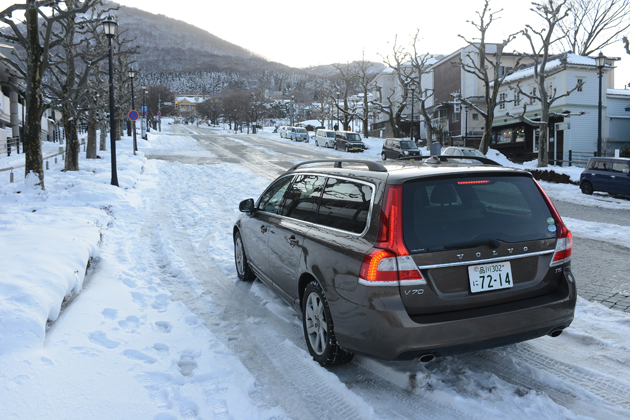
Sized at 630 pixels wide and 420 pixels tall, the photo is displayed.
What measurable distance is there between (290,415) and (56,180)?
1505 centimetres

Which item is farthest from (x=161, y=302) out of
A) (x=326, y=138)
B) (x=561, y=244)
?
(x=326, y=138)

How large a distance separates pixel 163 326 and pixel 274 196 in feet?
6.30

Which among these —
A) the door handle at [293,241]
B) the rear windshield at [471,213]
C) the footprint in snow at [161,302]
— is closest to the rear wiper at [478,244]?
the rear windshield at [471,213]

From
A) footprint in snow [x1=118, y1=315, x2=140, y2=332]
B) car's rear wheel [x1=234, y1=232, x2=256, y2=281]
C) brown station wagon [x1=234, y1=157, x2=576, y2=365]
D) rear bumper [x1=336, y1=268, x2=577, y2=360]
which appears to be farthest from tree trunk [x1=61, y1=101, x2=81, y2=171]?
rear bumper [x1=336, y1=268, x2=577, y2=360]

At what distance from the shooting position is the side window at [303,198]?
4.32 meters

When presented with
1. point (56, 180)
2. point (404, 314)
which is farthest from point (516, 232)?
point (56, 180)

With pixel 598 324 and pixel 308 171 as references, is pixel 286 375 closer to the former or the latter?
pixel 308 171

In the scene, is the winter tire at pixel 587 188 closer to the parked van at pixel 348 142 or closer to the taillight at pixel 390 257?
the taillight at pixel 390 257

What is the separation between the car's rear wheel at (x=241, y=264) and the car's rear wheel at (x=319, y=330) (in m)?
2.35

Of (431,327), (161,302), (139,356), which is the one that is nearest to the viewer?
(431,327)

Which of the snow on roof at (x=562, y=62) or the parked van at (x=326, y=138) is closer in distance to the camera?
the snow on roof at (x=562, y=62)

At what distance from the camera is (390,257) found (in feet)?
10.3

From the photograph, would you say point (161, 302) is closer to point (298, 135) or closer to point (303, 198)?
point (303, 198)

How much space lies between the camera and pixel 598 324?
461 centimetres
